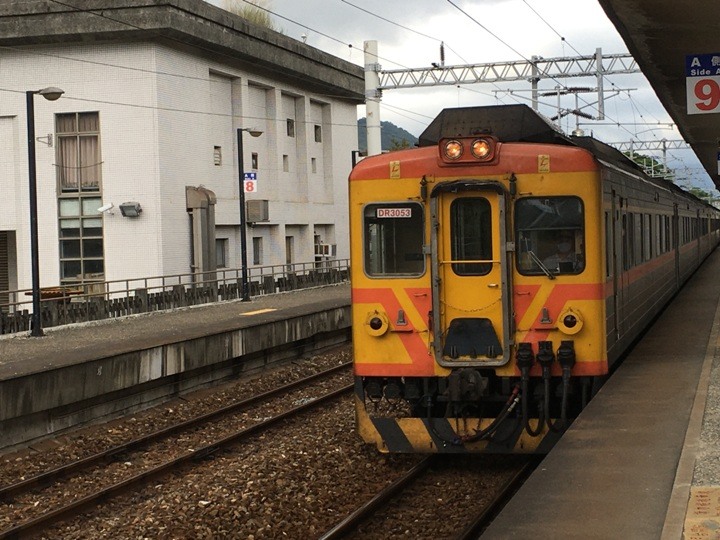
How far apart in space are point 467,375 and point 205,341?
853cm

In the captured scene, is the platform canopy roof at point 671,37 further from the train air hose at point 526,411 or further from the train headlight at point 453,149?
the train air hose at point 526,411

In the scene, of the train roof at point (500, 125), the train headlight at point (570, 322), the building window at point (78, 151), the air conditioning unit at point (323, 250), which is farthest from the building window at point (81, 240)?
the train headlight at point (570, 322)

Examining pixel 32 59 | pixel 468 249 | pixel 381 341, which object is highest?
pixel 32 59

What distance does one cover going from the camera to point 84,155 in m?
31.9

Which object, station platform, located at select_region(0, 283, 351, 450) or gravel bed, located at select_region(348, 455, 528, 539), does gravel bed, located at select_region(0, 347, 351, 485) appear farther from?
gravel bed, located at select_region(348, 455, 528, 539)

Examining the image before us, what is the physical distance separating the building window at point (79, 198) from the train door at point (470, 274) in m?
23.7

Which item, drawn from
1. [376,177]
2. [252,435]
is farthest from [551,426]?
[252,435]

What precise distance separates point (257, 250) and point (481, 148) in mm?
28559

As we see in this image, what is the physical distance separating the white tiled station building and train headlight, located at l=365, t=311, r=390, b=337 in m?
21.1

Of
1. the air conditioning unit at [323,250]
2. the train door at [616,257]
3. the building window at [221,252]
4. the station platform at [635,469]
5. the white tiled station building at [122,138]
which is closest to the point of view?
the station platform at [635,469]

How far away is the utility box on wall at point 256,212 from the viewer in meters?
34.8

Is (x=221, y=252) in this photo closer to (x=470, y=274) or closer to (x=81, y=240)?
(x=81, y=240)

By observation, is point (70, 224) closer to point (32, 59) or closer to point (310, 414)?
point (32, 59)

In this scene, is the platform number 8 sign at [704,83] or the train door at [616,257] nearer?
the train door at [616,257]
